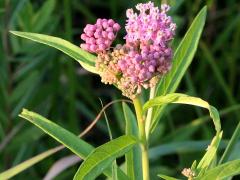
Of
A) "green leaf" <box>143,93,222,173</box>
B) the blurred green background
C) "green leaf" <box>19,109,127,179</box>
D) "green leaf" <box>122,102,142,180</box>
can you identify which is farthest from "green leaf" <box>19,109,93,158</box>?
the blurred green background

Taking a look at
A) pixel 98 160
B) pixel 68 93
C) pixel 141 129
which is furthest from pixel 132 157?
pixel 68 93

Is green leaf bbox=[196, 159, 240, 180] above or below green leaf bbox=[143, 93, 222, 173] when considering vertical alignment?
below

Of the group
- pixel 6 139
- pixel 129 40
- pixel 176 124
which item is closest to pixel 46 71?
pixel 6 139

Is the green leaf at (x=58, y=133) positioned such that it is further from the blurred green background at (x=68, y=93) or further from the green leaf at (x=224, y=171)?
the blurred green background at (x=68, y=93)

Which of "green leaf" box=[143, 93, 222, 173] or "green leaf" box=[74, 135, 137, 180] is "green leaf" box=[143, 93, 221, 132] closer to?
"green leaf" box=[143, 93, 222, 173]

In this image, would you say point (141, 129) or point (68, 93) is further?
point (68, 93)

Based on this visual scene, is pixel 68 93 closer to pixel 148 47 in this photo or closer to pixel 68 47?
pixel 68 47

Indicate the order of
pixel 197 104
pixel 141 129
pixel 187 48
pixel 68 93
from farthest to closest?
1. pixel 68 93
2. pixel 187 48
3. pixel 141 129
4. pixel 197 104

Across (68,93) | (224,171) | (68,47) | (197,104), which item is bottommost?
(224,171)
